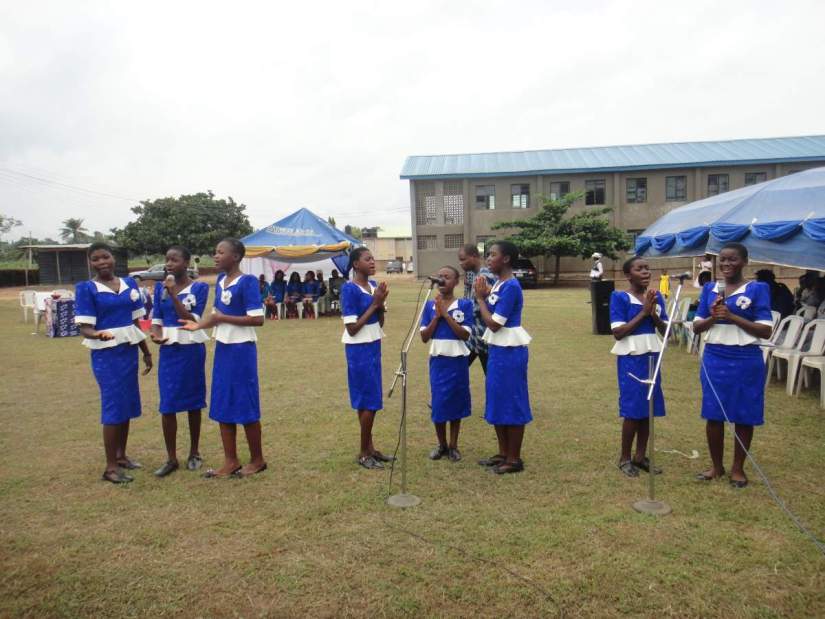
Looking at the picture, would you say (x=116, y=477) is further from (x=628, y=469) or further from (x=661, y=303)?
(x=661, y=303)

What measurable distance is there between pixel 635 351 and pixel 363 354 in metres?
2.14

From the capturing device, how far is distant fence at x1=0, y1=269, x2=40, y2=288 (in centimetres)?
3616

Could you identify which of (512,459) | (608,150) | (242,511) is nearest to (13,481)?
(242,511)

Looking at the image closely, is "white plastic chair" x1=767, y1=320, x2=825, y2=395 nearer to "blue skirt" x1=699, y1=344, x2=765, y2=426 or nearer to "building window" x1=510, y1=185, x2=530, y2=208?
"blue skirt" x1=699, y1=344, x2=765, y2=426

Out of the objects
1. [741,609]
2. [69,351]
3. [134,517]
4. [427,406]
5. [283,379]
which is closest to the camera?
[741,609]

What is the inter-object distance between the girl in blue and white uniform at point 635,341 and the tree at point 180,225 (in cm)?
3790

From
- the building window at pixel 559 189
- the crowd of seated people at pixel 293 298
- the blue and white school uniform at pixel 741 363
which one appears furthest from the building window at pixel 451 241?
the blue and white school uniform at pixel 741 363

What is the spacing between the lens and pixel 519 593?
2820 mm

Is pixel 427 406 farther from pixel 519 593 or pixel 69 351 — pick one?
pixel 69 351

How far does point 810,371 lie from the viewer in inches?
290

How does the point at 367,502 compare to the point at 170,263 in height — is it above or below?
below

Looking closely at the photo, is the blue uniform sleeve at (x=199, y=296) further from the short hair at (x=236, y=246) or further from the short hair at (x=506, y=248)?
the short hair at (x=506, y=248)

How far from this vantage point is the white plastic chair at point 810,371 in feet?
20.0

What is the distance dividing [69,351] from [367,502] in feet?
30.8
